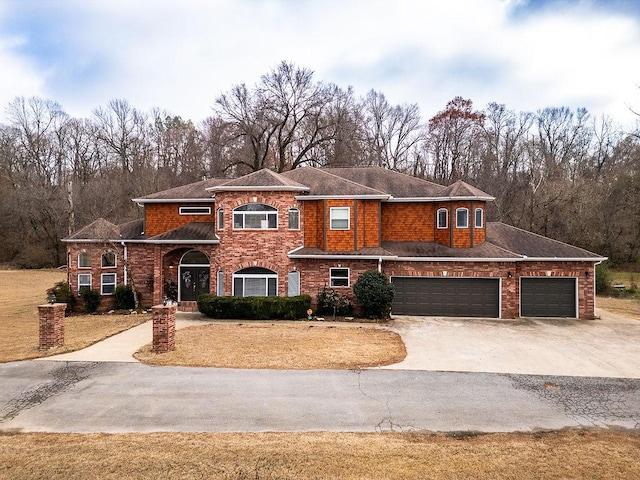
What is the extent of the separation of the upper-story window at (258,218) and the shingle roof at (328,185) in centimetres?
213

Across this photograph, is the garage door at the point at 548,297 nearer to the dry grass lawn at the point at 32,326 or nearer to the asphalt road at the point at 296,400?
the asphalt road at the point at 296,400

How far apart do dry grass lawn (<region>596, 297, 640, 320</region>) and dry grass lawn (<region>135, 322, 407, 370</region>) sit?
43.1 feet

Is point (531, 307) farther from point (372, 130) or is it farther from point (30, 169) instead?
point (30, 169)

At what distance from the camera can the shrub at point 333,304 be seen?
17.4 meters

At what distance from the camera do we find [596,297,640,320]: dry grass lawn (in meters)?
19.2

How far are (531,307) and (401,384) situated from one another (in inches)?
456

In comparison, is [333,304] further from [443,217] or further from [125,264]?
[125,264]

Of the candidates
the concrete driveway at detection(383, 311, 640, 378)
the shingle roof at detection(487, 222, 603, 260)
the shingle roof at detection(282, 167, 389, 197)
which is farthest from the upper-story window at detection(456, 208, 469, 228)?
the concrete driveway at detection(383, 311, 640, 378)

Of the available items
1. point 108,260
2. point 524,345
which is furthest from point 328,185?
point 108,260

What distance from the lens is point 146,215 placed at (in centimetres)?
2047

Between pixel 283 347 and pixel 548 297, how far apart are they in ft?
41.8

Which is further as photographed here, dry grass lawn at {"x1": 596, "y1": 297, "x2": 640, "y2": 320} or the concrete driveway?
dry grass lawn at {"x1": 596, "y1": 297, "x2": 640, "y2": 320}

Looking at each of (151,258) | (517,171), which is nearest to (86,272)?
(151,258)

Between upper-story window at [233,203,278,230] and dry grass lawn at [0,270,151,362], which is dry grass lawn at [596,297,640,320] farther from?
dry grass lawn at [0,270,151,362]
